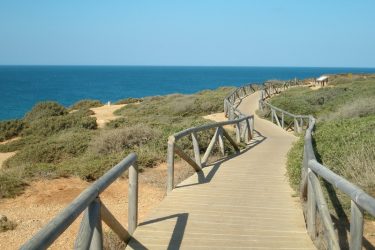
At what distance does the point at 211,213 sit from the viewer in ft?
22.1

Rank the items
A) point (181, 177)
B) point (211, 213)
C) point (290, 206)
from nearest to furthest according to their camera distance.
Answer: point (211, 213)
point (290, 206)
point (181, 177)

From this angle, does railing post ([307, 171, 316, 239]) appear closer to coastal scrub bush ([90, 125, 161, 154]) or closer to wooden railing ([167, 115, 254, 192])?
wooden railing ([167, 115, 254, 192])

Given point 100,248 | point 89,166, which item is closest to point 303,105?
point 89,166

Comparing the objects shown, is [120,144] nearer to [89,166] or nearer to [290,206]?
[89,166]

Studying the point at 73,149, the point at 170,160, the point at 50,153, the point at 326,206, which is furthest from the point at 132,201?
the point at 73,149

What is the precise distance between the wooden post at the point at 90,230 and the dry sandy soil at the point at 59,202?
316cm

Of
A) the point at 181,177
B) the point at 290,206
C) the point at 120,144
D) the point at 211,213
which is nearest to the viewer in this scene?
the point at 211,213

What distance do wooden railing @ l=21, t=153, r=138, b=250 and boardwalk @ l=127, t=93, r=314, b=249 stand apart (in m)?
0.49

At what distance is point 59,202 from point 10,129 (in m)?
15.6

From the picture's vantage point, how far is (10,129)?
2341 cm

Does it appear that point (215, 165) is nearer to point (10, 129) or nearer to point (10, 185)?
point (10, 185)

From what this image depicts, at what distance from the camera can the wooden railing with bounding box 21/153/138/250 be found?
116 inches

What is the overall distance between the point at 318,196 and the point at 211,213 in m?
2.21

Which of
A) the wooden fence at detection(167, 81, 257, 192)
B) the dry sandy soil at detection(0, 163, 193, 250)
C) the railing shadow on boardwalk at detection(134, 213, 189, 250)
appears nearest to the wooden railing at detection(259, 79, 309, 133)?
the wooden fence at detection(167, 81, 257, 192)
